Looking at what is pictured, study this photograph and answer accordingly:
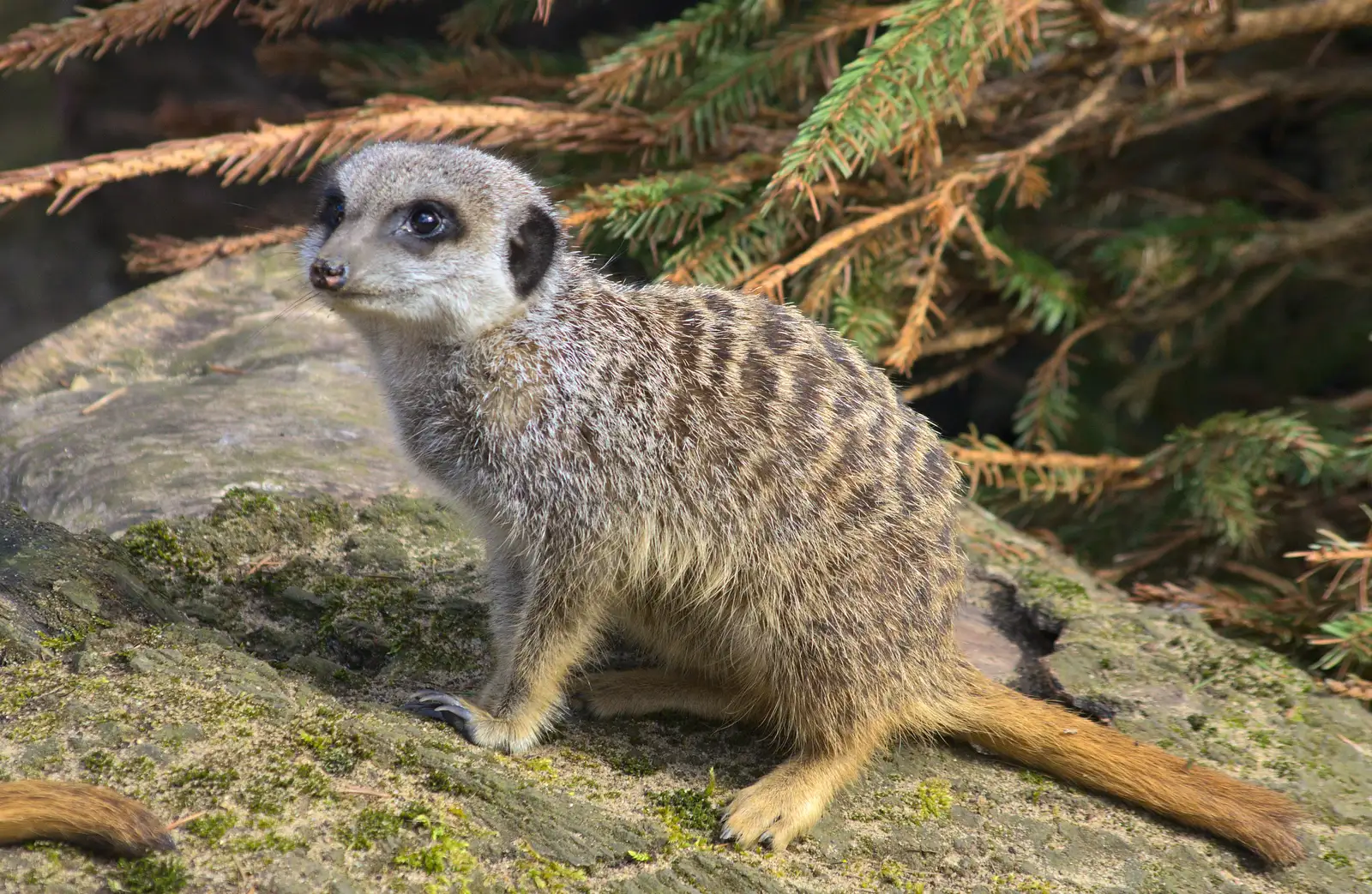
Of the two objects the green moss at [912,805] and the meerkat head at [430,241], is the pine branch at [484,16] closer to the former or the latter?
the meerkat head at [430,241]

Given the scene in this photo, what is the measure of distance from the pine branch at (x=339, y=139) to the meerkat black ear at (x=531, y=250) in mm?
842

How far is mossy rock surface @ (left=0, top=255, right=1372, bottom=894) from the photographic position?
188 cm

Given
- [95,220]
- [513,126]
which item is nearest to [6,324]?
[95,220]

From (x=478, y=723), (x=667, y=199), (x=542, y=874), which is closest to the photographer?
(x=542, y=874)

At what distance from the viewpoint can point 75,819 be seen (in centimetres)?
164

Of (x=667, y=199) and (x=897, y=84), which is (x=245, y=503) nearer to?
(x=667, y=199)

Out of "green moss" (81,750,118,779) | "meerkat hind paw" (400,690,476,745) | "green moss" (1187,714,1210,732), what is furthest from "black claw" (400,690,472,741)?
"green moss" (1187,714,1210,732)

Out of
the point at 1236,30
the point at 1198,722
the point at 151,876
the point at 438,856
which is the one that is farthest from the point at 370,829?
the point at 1236,30

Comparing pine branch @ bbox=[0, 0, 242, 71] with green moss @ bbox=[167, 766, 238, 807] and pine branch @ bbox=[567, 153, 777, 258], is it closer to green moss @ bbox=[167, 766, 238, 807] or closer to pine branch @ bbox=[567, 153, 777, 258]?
pine branch @ bbox=[567, 153, 777, 258]

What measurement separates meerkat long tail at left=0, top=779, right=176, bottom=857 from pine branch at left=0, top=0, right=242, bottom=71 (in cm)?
201

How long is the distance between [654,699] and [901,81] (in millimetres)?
1593

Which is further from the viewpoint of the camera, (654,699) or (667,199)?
(667,199)

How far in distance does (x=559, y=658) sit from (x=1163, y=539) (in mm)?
2132

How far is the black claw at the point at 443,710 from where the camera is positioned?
237 centimetres
